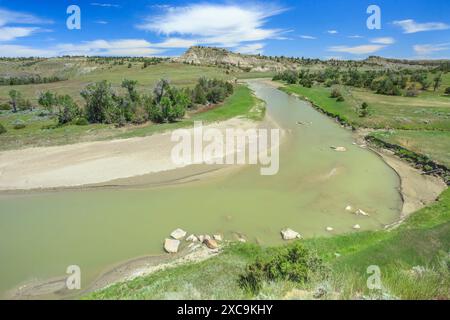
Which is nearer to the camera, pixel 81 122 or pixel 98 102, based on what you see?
pixel 81 122

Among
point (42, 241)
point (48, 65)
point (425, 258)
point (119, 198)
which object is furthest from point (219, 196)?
point (48, 65)

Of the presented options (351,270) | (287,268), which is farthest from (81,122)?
(351,270)

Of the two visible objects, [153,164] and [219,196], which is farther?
[153,164]

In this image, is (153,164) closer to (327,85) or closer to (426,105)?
(426,105)

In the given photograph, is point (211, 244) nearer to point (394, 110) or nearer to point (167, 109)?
point (167, 109)

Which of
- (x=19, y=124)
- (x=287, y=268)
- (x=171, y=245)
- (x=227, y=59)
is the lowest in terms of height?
(x=171, y=245)

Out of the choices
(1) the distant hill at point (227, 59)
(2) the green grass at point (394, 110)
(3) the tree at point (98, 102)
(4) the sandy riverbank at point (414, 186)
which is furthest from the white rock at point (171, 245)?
(1) the distant hill at point (227, 59)
